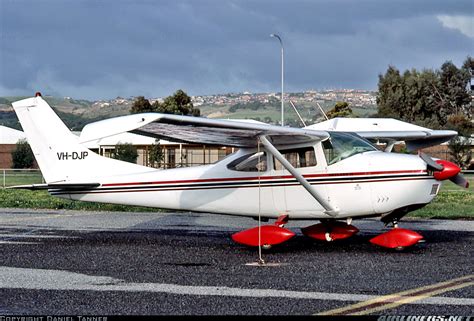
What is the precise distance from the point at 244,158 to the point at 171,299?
5.84 metres

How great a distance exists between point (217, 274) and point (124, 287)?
1.66 meters

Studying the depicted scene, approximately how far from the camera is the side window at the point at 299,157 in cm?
1490

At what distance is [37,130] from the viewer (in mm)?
16672

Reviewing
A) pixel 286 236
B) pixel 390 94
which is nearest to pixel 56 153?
pixel 286 236

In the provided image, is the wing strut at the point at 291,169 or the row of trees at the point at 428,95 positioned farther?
the row of trees at the point at 428,95

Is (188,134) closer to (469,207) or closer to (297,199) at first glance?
(297,199)

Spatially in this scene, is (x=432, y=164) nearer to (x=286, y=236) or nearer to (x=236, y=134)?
(x=286, y=236)

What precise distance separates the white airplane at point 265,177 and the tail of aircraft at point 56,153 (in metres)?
0.02

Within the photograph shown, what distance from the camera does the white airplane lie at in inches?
561

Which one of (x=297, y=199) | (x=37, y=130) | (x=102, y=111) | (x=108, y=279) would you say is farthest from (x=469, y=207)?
(x=102, y=111)

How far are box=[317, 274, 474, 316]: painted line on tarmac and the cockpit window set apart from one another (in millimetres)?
3864

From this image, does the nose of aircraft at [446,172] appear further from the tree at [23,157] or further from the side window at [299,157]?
the tree at [23,157]

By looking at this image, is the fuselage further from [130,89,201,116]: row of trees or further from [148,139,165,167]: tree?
[130,89,201,116]: row of trees

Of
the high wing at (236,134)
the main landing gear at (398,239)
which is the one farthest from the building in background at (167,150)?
the main landing gear at (398,239)
